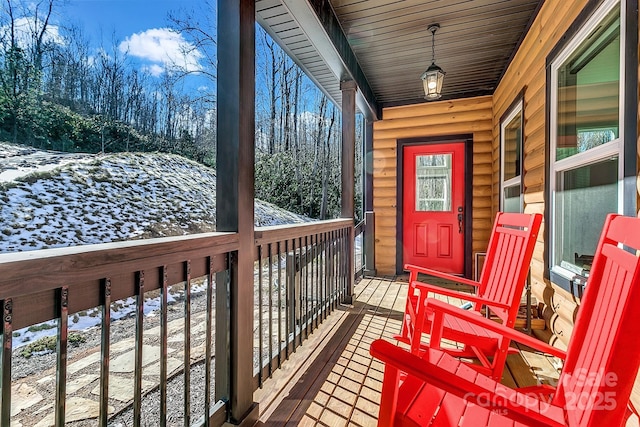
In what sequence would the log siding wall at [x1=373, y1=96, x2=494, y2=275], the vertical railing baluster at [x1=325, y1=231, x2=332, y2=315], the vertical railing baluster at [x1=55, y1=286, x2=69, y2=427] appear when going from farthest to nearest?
1. the log siding wall at [x1=373, y1=96, x2=494, y2=275]
2. the vertical railing baluster at [x1=325, y1=231, x2=332, y2=315]
3. the vertical railing baluster at [x1=55, y1=286, x2=69, y2=427]

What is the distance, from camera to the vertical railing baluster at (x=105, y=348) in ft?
2.99

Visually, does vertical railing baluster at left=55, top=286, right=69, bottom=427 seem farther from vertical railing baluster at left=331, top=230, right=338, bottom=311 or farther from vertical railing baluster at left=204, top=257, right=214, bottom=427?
vertical railing baluster at left=331, top=230, right=338, bottom=311

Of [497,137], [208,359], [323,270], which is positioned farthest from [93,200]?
[497,137]

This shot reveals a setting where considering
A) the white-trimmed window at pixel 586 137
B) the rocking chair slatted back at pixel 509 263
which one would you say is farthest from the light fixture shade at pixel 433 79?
the rocking chair slatted back at pixel 509 263

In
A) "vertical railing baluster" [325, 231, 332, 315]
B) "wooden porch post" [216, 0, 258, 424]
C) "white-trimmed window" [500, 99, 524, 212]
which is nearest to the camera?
"wooden porch post" [216, 0, 258, 424]

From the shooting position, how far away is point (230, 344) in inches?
57.5

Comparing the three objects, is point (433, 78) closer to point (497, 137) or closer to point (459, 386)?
point (497, 137)

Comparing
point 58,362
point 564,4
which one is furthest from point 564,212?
point 58,362

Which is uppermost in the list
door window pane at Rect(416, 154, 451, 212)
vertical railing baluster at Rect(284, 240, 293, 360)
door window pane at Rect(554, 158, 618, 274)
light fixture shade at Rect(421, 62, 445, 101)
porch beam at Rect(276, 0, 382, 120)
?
porch beam at Rect(276, 0, 382, 120)

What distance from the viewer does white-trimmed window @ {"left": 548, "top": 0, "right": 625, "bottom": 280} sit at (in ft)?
5.42

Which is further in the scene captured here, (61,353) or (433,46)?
(433,46)

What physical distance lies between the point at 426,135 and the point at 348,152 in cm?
181

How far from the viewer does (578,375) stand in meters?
0.98

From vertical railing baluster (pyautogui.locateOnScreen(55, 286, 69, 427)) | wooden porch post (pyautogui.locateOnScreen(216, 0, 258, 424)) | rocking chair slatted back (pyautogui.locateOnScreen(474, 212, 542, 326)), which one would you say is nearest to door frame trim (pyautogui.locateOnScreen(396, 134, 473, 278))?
rocking chair slatted back (pyautogui.locateOnScreen(474, 212, 542, 326))
